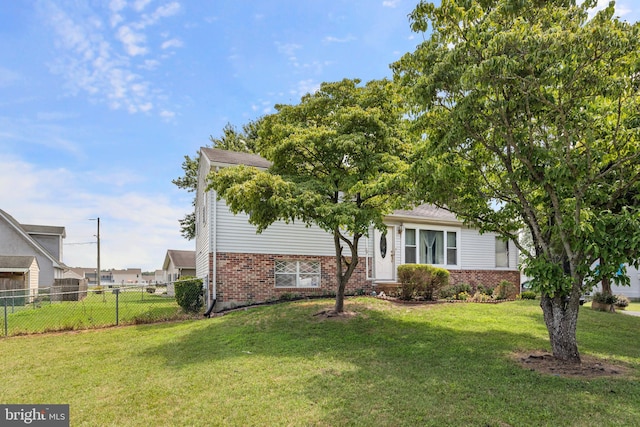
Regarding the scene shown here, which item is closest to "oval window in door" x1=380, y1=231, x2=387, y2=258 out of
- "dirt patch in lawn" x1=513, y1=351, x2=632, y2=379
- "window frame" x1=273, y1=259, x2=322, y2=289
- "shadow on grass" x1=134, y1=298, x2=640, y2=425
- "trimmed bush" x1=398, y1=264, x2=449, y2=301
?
"trimmed bush" x1=398, y1=264, x2=449, y2=301

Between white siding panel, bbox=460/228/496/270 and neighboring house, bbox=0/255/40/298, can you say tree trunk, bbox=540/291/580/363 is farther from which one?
neighboring house, bbox=0/255/40/298

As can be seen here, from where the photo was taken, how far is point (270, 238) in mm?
14109

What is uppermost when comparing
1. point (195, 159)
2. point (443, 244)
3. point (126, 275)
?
point (195, 159)

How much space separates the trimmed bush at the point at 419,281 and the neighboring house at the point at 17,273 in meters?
18.8

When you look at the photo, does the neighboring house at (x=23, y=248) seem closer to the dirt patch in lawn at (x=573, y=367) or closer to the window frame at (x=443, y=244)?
the window frame at (x=443, y=244)

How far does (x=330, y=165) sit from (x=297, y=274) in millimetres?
5567

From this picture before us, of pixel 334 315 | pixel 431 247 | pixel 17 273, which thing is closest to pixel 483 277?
pixel 431 247

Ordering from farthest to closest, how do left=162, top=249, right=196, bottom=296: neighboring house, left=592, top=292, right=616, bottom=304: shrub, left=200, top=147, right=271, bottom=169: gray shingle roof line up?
left=162, top=249, right=196, bottom=296: neighboring house
left=200, top=147, right=271, bottom=169: gray shingle roof
left=592, top=292, right=616, bottom=304: shrub

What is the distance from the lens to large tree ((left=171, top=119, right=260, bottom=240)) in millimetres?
28659

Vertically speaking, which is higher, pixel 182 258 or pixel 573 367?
pixel 182 258

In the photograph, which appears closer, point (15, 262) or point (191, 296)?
point (191, 296)

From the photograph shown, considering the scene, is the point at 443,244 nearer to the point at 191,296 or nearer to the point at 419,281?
the point at 419,281

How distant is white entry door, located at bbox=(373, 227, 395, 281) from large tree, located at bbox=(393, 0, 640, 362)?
8.75m

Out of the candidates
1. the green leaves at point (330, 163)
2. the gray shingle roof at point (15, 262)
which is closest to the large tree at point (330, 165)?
the green leaves at point (330, 163)
